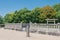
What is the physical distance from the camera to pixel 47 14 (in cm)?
4288

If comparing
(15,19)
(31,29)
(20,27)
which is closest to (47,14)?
(15,19)

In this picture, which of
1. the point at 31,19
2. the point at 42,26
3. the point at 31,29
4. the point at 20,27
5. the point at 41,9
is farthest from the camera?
the point at 41,9

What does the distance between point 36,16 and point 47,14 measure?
11.0 feet

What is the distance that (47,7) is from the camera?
44.8 m

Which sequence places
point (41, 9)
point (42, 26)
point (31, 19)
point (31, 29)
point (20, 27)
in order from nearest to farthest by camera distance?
1. point (42, 26)
2. point (31, 29)
3. point (20, 27)
4. point (31, 19)
5. point (41, 9)

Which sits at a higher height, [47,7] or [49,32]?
[47,7]

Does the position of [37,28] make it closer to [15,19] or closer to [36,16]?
[36,16]

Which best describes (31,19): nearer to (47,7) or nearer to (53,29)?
(47,7)

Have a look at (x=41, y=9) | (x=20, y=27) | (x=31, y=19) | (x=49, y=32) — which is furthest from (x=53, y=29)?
(x=41, y=9)

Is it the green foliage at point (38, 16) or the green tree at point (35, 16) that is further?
the green foliage at point (38, 16)

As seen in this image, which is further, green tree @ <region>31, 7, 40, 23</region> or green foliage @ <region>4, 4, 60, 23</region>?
green foliage @ <region>4, 4, 60, 23</region>

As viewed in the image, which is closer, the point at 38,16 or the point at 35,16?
the point at 35,16

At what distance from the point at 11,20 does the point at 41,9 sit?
28.8ft

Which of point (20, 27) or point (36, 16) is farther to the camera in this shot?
point (36, 16)
